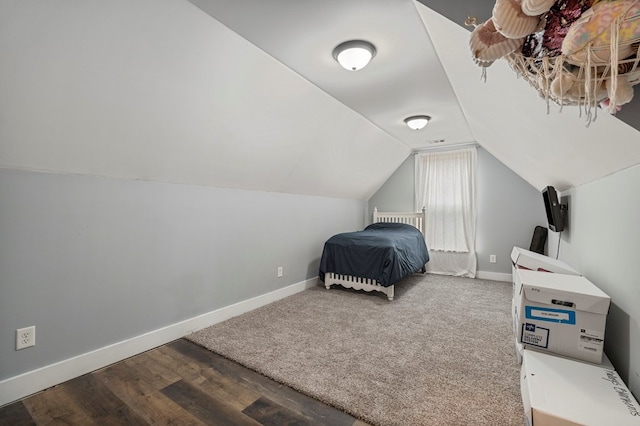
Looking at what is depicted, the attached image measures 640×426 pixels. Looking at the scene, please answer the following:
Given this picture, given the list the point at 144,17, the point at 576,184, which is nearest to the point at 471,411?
the point at 576,184

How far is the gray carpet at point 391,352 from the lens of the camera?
1506 millimetres

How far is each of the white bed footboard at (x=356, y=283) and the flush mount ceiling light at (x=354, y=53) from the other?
7.57 ft

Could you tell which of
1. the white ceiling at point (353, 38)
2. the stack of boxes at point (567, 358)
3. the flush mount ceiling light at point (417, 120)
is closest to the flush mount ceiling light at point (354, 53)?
the white ceiling at point (353, 38)

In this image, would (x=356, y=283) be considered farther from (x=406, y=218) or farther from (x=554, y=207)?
(x=554, y=207)

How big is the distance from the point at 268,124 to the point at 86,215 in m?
1.51

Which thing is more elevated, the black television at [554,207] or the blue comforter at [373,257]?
the black television at [554,207]

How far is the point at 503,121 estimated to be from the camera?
2.23 meters

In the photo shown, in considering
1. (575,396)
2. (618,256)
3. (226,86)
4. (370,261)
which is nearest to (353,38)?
(226,86)

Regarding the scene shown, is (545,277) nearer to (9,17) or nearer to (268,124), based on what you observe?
(268,124)

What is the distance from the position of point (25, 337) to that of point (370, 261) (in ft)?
9.31

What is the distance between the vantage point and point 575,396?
3.73 ft

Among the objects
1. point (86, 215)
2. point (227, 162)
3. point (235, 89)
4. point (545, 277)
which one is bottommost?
point (545, 277)

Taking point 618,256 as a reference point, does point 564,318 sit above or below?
below

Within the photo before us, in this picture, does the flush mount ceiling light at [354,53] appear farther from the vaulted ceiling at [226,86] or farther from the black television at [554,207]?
the black television at [554,207]
